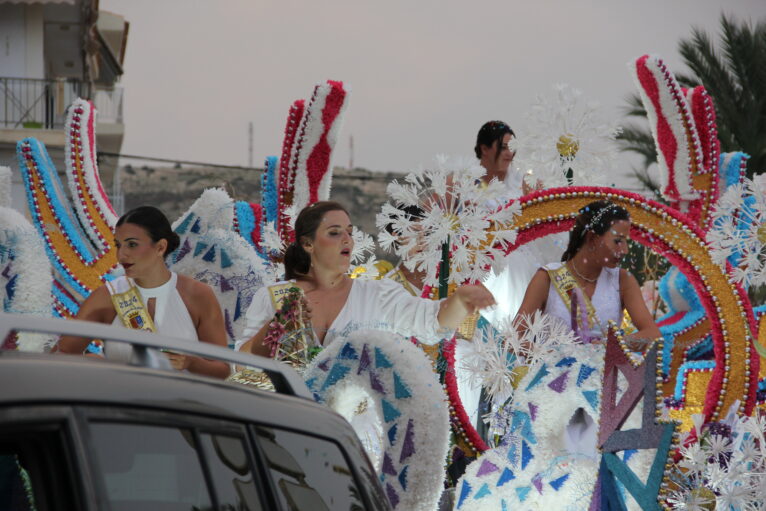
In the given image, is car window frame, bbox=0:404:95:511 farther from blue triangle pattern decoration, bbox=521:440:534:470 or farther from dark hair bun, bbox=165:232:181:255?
dark hair bun, bbox=165:232:181:255

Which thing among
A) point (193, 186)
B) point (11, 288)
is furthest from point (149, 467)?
point (193, 186)

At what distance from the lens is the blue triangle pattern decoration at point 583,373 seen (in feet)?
16.2

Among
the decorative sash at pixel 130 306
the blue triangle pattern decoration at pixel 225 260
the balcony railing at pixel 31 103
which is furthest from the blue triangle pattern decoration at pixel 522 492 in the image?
the balcony railing at pixel 31 103

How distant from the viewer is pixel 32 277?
5613mm

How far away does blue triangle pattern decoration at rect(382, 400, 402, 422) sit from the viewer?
409 cm

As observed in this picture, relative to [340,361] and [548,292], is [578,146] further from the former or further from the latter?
[340,361]

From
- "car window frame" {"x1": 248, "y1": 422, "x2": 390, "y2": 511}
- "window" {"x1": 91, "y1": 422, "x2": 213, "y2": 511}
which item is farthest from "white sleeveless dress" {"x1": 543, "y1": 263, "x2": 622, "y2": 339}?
"window" {"x1": 91, "y1": 422, "x2": 213, "y2": 511}

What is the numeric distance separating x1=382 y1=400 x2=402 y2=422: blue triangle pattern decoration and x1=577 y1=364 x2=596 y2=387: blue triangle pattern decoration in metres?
1.07

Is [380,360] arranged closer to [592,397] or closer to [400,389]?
[400,389]

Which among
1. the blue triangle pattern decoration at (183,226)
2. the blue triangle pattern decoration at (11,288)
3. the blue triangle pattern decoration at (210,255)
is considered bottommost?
the blue triangle pattern decoration at (11,288)

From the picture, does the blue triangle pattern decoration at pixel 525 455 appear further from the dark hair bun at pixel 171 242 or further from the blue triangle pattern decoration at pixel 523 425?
the dark hair bun at pixel 171 242

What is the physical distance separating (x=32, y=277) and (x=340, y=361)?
193 centimetres

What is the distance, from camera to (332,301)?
4.83 metres

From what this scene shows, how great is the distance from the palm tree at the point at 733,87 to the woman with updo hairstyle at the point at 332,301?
12.8 meters
